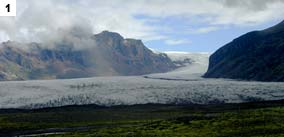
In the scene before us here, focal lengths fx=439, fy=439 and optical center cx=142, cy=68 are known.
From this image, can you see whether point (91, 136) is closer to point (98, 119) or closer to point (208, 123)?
point (208, 123)

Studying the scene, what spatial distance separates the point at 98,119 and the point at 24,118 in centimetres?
2375

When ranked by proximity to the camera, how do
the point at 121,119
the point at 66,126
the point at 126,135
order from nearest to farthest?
1. the point at 126,135
2. the point at 66,126
3. the point at 121,119

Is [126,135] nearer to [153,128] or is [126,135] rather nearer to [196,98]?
[153,128]

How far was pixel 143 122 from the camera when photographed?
10869 centimetres

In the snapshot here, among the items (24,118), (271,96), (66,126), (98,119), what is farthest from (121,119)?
(271,96)

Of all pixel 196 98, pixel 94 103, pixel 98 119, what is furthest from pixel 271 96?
pixel 98 119

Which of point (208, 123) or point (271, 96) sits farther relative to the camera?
point (271, 96)

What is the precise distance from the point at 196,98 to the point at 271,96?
29.6m

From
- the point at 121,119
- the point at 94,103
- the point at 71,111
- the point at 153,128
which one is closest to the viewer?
the point at 153,128

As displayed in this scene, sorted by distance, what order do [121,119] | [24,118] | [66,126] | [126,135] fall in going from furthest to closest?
1. [24,118]
2. [121,119]
3. [66,126]
4. [126,135]

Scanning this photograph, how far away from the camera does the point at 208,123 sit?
307 feet

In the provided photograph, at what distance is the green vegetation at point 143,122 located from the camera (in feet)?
269

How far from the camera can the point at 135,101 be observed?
577 feet

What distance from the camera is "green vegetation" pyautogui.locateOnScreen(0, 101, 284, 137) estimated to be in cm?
8194
